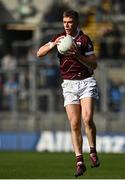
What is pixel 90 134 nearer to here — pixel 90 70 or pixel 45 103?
pixel 90 70

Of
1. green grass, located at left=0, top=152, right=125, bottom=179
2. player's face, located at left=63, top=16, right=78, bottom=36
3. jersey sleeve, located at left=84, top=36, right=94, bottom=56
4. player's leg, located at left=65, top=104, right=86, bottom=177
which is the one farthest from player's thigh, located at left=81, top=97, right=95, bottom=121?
player's face, located at left=63, top=16, right=78, bottom=36

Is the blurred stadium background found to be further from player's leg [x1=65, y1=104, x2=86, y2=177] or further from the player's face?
the player's face

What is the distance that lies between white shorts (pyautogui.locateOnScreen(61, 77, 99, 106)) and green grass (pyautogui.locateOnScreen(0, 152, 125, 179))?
1.14 metres

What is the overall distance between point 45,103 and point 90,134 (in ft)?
31.7

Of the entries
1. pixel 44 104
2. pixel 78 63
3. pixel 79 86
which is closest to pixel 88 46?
pixel 78 63

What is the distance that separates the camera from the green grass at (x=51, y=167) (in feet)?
38.2

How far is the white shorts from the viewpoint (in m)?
11.5

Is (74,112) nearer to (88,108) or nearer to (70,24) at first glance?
(88,108)

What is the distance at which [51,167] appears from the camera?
44.6 ft

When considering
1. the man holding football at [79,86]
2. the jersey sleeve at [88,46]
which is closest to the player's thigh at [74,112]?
the man holding football at [79,86]

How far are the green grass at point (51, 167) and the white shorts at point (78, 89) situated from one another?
114 centimetres

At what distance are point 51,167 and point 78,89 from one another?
8.26 ft

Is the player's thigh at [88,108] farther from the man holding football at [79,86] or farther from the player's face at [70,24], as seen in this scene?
the player's face at [70,24]

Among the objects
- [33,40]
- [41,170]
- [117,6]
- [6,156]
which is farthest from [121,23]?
[41,170]
